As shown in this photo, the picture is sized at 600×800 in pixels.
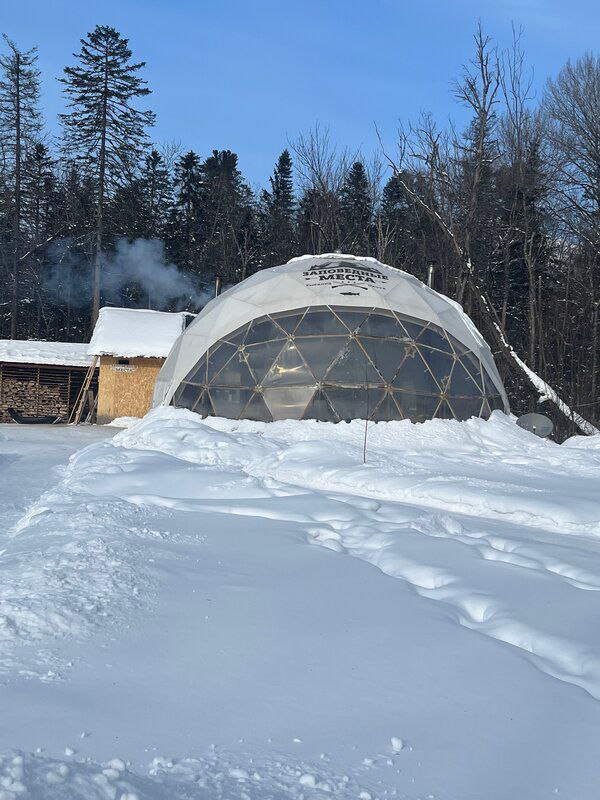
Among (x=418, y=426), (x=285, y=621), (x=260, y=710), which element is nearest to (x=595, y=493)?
(x=418, y=426)

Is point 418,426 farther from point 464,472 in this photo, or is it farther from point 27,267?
point 27,267

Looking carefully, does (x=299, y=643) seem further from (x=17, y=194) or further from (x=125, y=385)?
(x=17, y=194)

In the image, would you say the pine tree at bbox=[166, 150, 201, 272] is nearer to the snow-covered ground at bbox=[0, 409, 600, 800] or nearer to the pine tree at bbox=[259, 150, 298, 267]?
the pine tree at bbox=[259, 150, 298, 267]

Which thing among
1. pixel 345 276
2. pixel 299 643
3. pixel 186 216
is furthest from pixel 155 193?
pixel 299 643

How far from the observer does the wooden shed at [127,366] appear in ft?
60.7

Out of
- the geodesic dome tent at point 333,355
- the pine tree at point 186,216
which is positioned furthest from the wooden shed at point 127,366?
the pine tree at point 186,216

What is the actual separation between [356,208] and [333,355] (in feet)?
72.9

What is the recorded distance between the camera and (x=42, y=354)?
2098cm

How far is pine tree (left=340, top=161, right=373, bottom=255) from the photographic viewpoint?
29.1 meters

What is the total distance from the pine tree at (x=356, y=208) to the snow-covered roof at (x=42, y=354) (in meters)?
12.8

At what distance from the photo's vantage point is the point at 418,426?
895cm

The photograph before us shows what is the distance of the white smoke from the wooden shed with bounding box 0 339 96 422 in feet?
30.4

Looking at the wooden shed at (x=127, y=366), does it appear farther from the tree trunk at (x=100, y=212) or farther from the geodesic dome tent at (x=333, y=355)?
the tree trunk at (x=100, y=212)

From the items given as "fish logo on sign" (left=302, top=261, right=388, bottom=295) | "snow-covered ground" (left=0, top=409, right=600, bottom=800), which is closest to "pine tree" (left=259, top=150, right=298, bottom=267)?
"fish logo on sign" (left=302, top=261, right=388, bottom=295)
